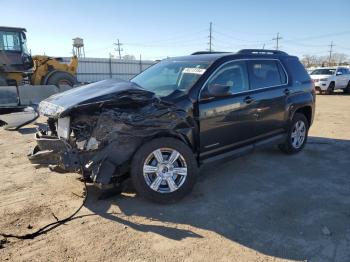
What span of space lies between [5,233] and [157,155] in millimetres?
1869

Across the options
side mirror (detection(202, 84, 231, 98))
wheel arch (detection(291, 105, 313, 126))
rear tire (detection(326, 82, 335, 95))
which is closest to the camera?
side mirror (detection(202, 84, 231, 98))

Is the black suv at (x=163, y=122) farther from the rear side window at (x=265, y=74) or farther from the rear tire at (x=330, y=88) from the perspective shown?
the rear tire at (x=330, y=88)

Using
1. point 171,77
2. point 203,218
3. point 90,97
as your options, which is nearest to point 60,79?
point 171,77

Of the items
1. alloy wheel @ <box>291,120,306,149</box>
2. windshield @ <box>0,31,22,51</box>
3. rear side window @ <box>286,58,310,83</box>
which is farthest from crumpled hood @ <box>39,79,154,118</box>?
windshield @ <box>0,31,22,51</box>

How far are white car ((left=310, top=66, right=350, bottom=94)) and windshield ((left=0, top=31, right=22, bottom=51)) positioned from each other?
17857 millimetres

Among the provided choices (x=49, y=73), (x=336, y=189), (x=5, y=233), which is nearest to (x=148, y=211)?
(x=5, y=233)

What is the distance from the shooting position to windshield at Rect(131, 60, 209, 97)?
15.8 feet

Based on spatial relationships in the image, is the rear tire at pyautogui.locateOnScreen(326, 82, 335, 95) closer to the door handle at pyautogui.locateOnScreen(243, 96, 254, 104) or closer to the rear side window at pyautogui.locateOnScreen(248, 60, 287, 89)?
the rear side window at pyautogui.locateOnScreen(248, 60, 287, 89)

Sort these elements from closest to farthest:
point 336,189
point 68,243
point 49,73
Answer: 1. point 68,243
2. point 336,189
3. point 49,73

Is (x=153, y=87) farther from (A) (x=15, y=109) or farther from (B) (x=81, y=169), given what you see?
(A) (x=15, y=109)

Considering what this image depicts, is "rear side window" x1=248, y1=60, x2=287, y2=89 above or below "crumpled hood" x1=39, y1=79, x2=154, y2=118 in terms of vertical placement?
above

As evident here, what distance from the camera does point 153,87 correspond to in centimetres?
513

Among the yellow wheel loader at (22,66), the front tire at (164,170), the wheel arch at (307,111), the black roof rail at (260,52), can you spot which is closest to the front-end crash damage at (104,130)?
the front tire at (164,170)

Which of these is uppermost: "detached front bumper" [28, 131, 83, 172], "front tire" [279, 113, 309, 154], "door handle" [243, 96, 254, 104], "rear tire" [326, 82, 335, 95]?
"door handle" [243, 96, 254, 104]
